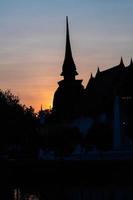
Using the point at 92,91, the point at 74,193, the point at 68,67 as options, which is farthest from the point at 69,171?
the point at 68,67

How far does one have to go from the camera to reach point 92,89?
97938mm

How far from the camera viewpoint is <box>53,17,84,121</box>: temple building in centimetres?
10894

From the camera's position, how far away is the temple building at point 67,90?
108938 mm

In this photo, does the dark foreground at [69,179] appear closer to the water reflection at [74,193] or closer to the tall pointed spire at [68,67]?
the water reflection at [74,193]

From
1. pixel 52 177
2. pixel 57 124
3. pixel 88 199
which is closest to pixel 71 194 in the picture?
pixel 88 199

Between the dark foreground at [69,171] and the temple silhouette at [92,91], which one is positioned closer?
the dark foreground at [69,171]

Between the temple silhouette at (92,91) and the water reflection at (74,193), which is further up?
the temple silhouette at (92,91)

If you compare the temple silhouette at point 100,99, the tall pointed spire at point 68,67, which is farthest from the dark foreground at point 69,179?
the tall pointed spire at point 68,67

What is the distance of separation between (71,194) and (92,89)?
5067 cm

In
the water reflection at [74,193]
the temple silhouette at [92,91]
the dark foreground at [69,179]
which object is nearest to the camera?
the water reflection at [74,193]

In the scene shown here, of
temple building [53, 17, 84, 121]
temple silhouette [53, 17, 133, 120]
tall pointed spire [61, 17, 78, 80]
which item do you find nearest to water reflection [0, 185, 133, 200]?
temple silhouette [53, 17, 133, 120]

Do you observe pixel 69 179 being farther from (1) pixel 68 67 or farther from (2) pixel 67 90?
(1) pixel 68 67

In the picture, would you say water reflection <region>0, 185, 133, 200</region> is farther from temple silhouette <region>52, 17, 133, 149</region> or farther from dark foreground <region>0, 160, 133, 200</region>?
temple silhouette <region>52, 17, 133, 149</region>

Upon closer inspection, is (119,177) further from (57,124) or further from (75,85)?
(75,85)
